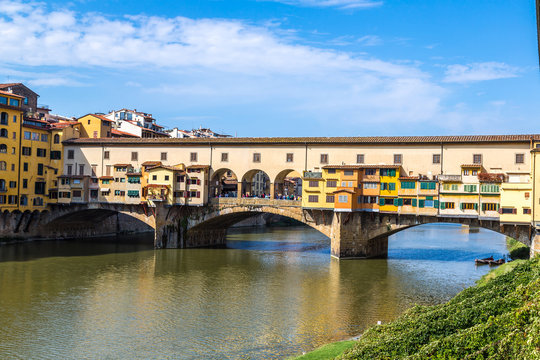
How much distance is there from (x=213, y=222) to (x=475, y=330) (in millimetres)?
45425

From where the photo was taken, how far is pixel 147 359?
22047mm

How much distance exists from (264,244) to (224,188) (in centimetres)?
2016

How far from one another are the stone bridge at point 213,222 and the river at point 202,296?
227 cm

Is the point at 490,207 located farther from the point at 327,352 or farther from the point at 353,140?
the point at 327,352

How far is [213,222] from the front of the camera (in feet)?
190

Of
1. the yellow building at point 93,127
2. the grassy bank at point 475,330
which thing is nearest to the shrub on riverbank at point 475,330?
the grassy bank at point 475,330

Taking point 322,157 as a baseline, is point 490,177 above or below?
below

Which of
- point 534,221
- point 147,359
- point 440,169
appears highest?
point 440,169

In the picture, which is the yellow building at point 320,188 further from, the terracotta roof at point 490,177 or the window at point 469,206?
the terracotta roof at point 490,177

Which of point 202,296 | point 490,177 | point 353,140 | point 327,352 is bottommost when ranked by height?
point 202,296

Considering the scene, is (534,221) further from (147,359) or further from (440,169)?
(147,359)

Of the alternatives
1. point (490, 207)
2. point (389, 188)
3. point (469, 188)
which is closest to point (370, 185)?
point (389, 188)

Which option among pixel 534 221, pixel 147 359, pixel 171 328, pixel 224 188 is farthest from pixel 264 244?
pixel 147 359

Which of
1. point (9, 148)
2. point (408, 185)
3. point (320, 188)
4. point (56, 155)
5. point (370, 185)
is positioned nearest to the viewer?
point (408, 185)
